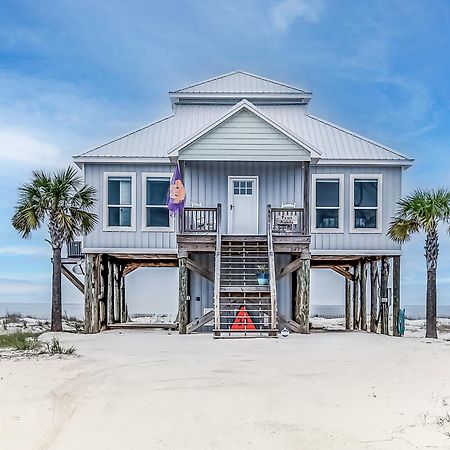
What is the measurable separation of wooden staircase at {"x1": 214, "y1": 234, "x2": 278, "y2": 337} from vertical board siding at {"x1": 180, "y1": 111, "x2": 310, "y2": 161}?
7.93ft

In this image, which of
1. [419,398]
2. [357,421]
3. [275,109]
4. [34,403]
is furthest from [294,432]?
[275,109]

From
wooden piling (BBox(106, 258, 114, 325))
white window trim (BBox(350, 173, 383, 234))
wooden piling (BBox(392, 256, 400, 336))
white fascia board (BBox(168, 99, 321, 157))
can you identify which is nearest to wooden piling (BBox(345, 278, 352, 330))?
wooden piling (BBox(392, 256, 400, 336))

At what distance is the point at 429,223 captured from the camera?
20.1m

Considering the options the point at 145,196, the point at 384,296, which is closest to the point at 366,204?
the point at 384,296

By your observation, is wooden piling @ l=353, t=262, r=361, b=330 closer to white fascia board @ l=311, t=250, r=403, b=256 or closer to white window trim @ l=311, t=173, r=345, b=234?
white fascia board @ l=311, t=250, r=403, b=256

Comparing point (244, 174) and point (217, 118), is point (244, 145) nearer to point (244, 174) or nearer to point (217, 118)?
point (217, 118)

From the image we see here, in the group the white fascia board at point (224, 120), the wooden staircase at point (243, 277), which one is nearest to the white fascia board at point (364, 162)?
the white fascia board at point (224, 120)

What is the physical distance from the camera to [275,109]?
2470 centimetres

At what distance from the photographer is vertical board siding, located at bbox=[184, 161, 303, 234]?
2194 cm

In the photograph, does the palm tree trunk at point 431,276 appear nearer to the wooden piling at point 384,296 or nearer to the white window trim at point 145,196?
the wooden piling at point 384,296

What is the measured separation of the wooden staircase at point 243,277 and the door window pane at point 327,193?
9.77ft
